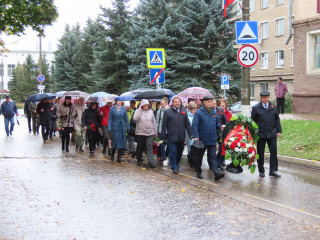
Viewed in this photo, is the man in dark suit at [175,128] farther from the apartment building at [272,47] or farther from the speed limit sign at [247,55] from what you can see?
the apartment building at [272,47]

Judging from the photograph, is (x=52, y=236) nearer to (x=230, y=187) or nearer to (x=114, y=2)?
(x=230, y=187)

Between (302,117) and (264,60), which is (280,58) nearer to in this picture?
(264,60)

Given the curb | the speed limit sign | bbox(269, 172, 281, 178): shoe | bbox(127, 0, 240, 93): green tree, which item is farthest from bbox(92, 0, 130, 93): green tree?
bbox(269, 172, 281, 178): shoe

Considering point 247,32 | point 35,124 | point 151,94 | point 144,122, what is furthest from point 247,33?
point 35,124

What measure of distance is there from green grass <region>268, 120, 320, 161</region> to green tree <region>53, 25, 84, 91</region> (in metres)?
33.6

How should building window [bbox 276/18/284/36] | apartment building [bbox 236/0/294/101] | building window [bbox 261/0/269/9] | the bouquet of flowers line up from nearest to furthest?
the bouquet of flowers → apartment building [bbox 236/0/294/101] → building window [bbox 276/18/284/36] → building window [bbox 261/0/269/9]

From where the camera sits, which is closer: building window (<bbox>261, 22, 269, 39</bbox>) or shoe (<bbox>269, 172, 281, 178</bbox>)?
shoe (<bbox>269, 172, 281, 178</bbox>)

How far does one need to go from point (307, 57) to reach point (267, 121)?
14.2 m

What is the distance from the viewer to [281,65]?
46469 millimetres

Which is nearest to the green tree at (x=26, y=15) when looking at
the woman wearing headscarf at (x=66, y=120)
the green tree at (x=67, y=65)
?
the woman wearing headscarf at (x=66, y=120)

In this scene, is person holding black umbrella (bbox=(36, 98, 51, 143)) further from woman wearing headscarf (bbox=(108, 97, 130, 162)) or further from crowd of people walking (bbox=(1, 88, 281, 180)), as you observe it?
woman wearing headscarf (bbox=(108, 97, 130, 162))

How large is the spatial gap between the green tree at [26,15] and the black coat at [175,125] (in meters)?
11.8

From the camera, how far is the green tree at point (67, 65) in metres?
47.9

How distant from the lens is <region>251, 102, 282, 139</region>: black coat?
9781 millimetres
